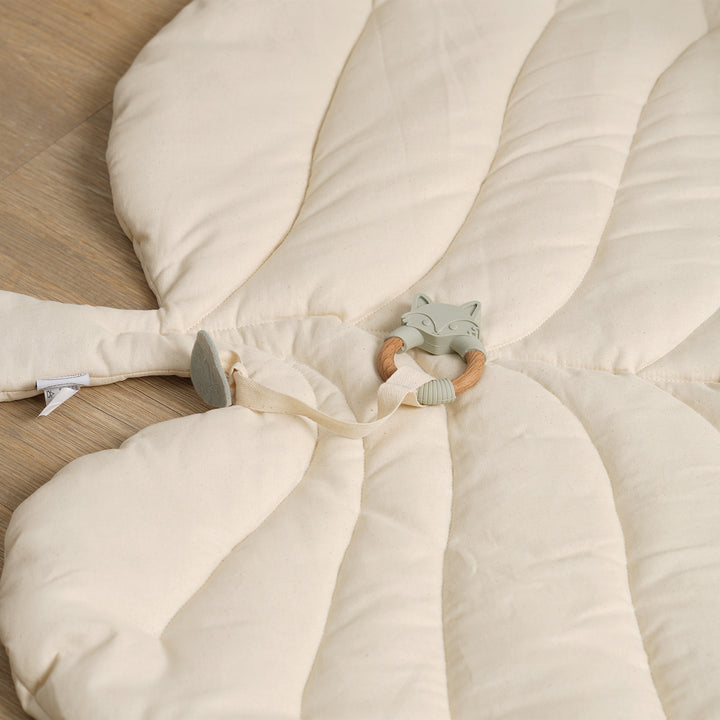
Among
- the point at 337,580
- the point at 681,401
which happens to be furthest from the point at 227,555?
the point at 681,401

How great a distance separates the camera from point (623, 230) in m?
1.14

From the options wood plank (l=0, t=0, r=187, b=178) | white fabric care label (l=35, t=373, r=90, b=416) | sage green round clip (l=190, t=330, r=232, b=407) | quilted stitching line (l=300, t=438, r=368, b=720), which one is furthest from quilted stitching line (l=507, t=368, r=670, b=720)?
wood plank (l=0, t=0, r=187, b=178)

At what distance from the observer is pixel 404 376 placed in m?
0.97

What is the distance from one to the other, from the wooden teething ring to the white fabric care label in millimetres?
350

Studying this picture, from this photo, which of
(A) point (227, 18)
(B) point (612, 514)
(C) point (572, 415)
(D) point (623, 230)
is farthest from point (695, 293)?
(A) point (227, 18)

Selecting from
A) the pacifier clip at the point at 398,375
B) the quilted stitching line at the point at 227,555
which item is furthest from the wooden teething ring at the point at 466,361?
the quilted stitching line at the point at 227,555

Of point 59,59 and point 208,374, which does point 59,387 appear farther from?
point 59,59

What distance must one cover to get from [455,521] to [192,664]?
0.29 metres

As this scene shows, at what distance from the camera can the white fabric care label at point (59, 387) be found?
41.1 inches

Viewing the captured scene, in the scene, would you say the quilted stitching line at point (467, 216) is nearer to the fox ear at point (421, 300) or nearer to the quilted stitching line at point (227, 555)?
the fox ear at point (421, 300)

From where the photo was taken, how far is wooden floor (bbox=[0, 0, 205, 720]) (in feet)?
3.48

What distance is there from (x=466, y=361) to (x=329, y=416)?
0.19m

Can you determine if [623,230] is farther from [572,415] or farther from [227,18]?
[227,18]

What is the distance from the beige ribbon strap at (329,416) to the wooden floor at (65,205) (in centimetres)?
13
